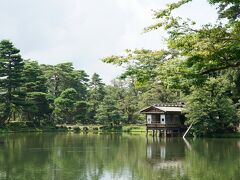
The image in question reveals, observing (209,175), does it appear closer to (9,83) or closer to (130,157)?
(130,157)

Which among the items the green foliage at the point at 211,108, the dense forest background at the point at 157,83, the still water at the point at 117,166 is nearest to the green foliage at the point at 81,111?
the dense forest background at the point at 157,83

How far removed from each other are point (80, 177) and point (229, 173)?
235 inches

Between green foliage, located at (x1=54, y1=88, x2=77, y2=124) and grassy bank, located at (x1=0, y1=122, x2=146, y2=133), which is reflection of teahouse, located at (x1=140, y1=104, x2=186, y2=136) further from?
green foliage, located at (x1=54, y1=88, x2=77, y2=124)

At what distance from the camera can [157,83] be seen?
13930 millimetres

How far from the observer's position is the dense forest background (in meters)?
9.84

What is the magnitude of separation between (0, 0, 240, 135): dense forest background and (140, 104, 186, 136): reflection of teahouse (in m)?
2.04

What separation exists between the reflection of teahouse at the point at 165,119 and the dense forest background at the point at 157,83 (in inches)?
80.1

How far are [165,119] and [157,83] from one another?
1057 inches

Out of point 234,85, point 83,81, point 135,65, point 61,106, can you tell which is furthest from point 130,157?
point 83,81

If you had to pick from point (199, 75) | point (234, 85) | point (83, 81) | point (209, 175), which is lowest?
point (209, 175)

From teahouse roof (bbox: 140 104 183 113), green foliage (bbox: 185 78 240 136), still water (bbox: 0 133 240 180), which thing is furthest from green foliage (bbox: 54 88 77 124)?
still water (bbox: 0 133 240 180)

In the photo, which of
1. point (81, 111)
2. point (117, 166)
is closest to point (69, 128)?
point (81, 111)

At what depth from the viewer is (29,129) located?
4850 cm

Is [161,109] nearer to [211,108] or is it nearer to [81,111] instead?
[211,108]
